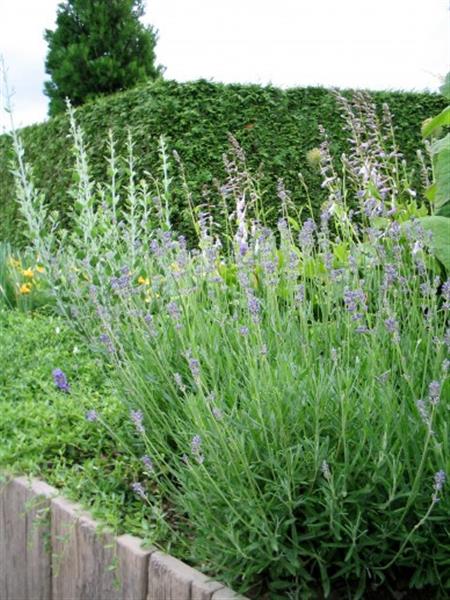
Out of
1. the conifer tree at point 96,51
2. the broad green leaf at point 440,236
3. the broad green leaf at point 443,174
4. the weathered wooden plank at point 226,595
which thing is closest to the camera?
the weathered wooden plank at point 226,595

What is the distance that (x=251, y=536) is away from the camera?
1.83 meters

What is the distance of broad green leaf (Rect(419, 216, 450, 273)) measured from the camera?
283 cm

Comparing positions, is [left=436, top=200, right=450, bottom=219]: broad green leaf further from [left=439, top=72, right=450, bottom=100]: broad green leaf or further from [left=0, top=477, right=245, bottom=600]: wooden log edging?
[left=0, top=477, right=245, bottom=600]: wooden log edging

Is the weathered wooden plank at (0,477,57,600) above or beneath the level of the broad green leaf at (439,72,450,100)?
beneath

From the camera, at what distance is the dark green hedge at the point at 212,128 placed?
772 centimetres

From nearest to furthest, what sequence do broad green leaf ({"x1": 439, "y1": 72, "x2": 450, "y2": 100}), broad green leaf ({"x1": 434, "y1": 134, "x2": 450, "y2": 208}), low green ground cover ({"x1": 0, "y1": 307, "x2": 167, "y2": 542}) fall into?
low green ground cover ({"x1": 0, "y1": 307, "x2": 167, "y2": 542})
broad green leaf ({"x1": 434, "y1": 134, "x2": 450, "y2": 208})
broad green leaf ({"x1": 439, "y1": 72, "x2": 450, "y2": 100})

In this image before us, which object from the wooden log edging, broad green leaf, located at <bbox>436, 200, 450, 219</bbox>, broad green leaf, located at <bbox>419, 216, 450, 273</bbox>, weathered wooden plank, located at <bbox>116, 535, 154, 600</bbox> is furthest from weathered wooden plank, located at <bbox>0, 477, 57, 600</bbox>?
broad green leaf, located at <bbox>436, 200, 450, 219</bbox>

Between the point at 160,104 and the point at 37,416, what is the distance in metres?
5.09

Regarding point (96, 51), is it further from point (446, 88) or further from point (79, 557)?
point (79, 557)

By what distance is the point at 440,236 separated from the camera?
2865 millimetres

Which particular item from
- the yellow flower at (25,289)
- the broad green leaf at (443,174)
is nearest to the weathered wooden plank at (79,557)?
the broad green leaf at (443,174)

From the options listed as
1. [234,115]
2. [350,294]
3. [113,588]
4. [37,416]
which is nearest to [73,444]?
[37,416]

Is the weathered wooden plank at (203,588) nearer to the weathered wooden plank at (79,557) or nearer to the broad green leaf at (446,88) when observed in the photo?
the weathered wooden plank at (79,557)

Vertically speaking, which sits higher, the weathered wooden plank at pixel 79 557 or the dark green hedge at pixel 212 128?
the dark green hedge at pixel 212 128
